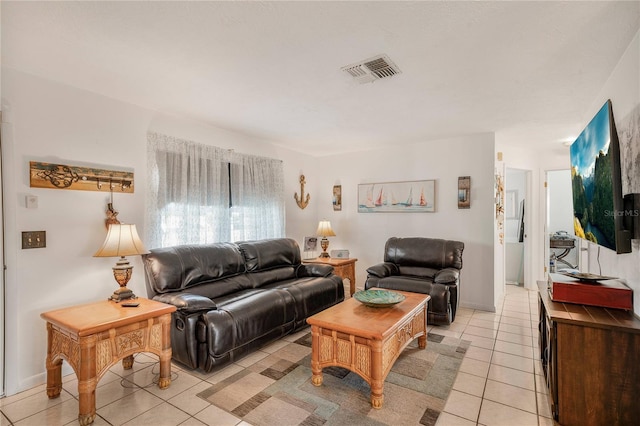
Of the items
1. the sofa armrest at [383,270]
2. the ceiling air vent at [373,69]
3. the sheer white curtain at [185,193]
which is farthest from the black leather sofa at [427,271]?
the ceiling air vent at [373,69]

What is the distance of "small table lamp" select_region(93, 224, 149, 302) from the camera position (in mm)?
2434

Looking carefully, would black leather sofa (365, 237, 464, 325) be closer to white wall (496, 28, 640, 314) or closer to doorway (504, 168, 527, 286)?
white wall (496, 28, 640, 314)

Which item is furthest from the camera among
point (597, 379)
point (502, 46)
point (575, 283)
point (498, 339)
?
point (498, 339)

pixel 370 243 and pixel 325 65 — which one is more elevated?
pixel 325 65

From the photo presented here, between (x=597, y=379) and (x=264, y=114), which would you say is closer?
(x=597, y=379)

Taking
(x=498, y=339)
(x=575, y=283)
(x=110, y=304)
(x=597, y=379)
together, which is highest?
(x=575, y=283)

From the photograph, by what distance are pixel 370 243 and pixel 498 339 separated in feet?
7.71

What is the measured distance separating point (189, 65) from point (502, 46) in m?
2.13

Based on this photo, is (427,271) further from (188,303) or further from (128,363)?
(128,363)

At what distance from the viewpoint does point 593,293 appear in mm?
2078

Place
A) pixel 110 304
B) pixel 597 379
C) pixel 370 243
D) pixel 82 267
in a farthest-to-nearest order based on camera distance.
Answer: pixel 370 243 → pixel 82 267 → pixel 110 304 → pixel 597 379

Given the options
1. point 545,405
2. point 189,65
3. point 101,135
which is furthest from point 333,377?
point 101,135

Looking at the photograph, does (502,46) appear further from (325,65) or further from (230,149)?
(230,149)

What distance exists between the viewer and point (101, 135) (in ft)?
9.33
